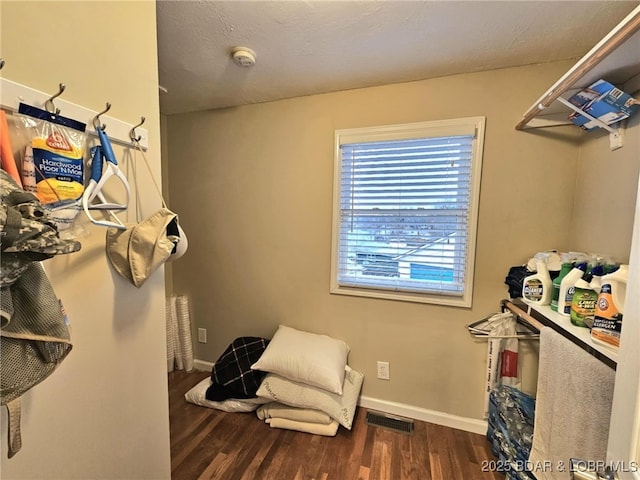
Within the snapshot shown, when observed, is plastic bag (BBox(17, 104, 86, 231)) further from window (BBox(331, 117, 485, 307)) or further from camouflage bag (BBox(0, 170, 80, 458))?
window (BBox(331, 117, 485, 307))

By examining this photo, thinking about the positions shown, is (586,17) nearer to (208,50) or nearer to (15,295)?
(208,50)

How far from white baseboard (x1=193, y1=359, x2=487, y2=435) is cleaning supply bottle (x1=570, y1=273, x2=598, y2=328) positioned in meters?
1.15

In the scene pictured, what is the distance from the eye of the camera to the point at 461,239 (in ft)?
5.74

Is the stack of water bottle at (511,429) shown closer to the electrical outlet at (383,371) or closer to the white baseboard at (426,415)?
the white baseboard at (426,415)

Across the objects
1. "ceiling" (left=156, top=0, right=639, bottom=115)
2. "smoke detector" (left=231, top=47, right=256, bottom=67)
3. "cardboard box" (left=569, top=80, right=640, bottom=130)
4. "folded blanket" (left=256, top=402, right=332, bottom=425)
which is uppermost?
"ceiling" (left=156, top=0, right=639, bottom=115)

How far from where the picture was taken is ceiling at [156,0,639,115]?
3.92 ft

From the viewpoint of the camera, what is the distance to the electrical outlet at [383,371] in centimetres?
194

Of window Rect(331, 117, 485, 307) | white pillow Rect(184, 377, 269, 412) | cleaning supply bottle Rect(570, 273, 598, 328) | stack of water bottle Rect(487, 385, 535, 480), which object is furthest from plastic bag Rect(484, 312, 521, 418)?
white pillow Rect(184, 377, 269, 412)

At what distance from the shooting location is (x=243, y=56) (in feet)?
4.95

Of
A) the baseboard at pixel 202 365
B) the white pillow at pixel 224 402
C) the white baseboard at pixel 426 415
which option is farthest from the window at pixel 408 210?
the baseboard at pixel 202 365

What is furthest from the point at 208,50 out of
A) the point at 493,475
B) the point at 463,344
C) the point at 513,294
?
the point at 493,475

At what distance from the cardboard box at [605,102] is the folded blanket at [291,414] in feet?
7.13

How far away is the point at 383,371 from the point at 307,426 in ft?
2.08

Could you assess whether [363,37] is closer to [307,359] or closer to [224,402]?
[307,359]
